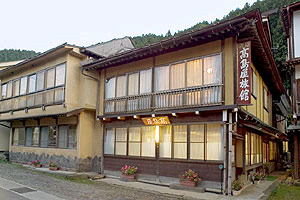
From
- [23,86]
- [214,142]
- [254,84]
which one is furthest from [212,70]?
[23,86]

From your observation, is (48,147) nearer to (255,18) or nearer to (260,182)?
(260,182)

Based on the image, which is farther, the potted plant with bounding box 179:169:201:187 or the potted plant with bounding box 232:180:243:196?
the potted plant with bounding box 179:169:201:187

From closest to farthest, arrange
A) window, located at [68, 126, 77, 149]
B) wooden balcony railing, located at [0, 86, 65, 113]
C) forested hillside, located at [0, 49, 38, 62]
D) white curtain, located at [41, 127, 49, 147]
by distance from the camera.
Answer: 1. window, located at [68, 126, 77, 149]
2. wooden balcony railing, located at [0, 86, 65, 113]
3. white curtain, located at [41, 127, 49, 147]
4. forested hillside, located at [0, 49, 38, 62]

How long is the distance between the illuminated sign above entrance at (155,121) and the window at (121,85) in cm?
231

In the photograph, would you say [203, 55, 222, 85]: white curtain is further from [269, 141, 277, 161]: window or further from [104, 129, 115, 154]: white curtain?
[269, 141, 277, 161]: window

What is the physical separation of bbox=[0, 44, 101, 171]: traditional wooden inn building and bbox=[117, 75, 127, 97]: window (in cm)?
208

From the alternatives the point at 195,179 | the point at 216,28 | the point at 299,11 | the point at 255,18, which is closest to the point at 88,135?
the point at 195,179

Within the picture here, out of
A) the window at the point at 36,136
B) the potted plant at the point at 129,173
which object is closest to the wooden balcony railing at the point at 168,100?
the potted plant at the point at 129,173

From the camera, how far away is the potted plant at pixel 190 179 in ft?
35.7

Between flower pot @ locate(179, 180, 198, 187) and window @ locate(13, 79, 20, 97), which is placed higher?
window @ locate(13, 79, 20, 97)

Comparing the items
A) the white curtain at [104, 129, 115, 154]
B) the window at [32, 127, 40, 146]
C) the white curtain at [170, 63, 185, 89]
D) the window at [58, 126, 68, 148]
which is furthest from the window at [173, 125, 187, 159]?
the window at [32, 127, 40, 146]

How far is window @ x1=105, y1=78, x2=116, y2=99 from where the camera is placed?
15.0 m

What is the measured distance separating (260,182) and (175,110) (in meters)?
6.63

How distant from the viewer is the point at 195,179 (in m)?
10.9
